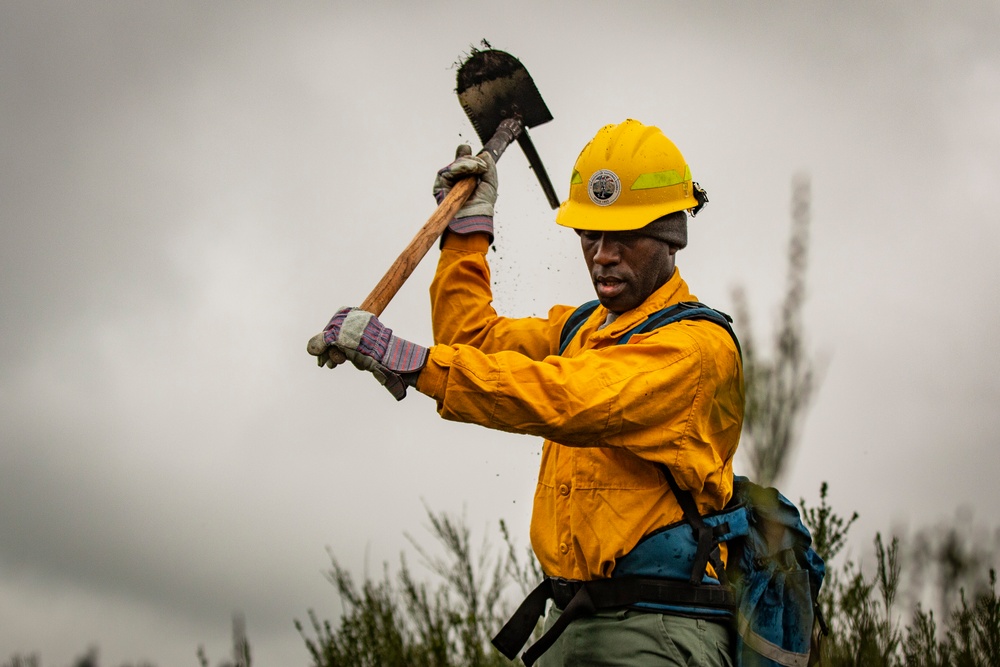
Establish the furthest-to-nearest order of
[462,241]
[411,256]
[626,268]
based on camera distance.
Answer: [462,241], [411,256], [626,268]

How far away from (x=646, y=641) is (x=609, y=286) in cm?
115

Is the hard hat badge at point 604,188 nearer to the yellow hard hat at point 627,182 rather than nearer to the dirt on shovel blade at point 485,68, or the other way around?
the yellow hard hat at point 627,182

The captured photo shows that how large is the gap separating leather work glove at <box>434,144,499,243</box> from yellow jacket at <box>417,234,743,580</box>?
2.62ft

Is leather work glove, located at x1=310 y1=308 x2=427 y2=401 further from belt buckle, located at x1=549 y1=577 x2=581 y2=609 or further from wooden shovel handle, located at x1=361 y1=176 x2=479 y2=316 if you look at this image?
belt buckle, located at x1=549 y1=577 x2=581 y2=609

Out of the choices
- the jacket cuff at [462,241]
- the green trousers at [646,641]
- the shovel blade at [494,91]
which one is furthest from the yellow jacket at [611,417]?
the shovel blade at [494,91]

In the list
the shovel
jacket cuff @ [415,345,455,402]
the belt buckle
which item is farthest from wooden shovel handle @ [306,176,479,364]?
the belt buckle

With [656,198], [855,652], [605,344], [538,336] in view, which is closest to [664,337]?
[605,344]

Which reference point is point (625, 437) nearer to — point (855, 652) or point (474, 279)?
point (474, 279)

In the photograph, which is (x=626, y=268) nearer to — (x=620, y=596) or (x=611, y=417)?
(x=611, y=417)

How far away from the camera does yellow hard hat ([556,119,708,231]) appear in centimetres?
397

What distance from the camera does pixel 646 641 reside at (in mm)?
3600

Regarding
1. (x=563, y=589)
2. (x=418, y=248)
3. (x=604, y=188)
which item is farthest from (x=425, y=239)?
(x=563, y=589)

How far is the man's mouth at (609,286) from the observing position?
156 inches

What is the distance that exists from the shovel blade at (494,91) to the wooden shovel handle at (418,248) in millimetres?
572
